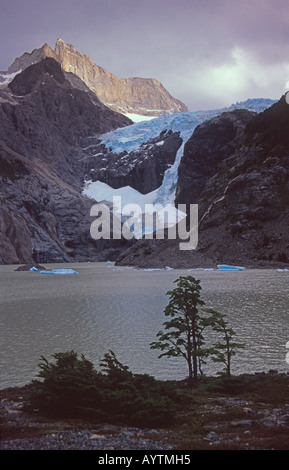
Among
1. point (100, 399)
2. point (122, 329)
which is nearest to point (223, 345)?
point (100, 399)

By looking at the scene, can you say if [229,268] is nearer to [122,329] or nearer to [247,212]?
[247,212]

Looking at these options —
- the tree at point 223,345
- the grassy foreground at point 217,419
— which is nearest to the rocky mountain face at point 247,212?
the tree at point 223,345

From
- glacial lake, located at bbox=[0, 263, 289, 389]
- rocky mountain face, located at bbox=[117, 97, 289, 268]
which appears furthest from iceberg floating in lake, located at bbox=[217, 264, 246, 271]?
glacial lake, located at bbox=[0, 263, 289, 389]

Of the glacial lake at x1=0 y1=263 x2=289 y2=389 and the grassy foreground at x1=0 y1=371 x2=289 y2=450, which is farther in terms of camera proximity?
the glacial lake at x1=0 y1=263 x2=289 y2=389

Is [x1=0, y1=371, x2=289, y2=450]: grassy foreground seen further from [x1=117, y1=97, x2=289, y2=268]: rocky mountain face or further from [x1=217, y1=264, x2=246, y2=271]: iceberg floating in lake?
[x1=117, y1=97, x2=289, y2=268]: rocky mountain face

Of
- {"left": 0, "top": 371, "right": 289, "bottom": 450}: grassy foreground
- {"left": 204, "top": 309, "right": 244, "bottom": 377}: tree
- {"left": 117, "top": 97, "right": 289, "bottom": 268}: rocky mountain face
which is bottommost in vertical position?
{"left": 0, "top": 371, "right": 289, "bottom": 450}: grassy foreground

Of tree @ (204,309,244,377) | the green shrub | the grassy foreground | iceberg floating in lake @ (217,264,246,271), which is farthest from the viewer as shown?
iceberg floating in lake @ (217,264,246,271)

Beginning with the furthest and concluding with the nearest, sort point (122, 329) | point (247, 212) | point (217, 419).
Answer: point (247, 212)
point (122, 329)
point (217, 419)
